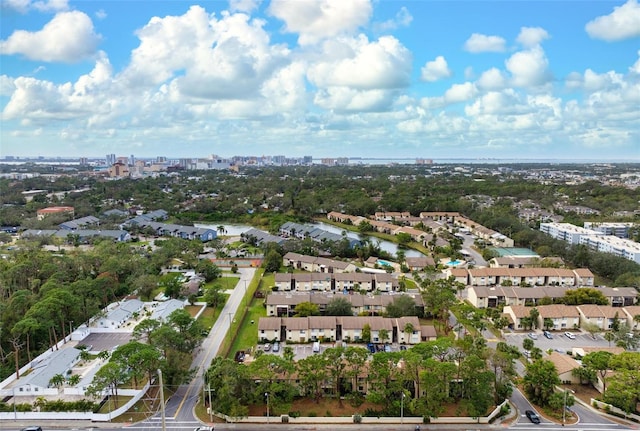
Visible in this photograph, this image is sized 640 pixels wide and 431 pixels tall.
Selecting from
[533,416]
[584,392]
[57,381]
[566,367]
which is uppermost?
[57,381]

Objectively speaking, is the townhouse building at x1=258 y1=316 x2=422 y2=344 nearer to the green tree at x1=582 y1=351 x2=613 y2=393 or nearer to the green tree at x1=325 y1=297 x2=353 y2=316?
the green tree at x1=325 y1=297 x2=353 y2=316

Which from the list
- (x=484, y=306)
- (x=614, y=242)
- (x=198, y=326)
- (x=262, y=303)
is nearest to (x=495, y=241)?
(x=614, y=242)

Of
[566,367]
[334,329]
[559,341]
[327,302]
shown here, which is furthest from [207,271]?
[566,367]

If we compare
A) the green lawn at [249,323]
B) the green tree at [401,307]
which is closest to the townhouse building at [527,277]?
the green tree at [401,307]

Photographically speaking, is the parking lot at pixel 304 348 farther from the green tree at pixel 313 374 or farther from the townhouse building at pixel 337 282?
the townhouse building at pixel 337 282

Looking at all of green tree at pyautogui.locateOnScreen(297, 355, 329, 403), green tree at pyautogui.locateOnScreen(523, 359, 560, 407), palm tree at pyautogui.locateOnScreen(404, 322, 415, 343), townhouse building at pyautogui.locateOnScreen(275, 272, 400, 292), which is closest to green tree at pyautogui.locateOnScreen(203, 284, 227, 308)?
townhouse building at pyautogui.locateOnScreen(275, 272, 400, 292)

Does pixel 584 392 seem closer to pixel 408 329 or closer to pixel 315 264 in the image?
pixel 408 329

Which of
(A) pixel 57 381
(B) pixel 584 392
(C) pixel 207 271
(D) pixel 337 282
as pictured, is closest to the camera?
(A) pixel 57 381

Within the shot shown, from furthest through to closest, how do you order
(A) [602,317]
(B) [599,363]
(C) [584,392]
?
(A) [602,317], (C) [584,392], (B) [599,363]
